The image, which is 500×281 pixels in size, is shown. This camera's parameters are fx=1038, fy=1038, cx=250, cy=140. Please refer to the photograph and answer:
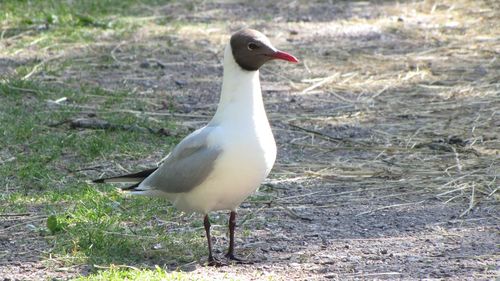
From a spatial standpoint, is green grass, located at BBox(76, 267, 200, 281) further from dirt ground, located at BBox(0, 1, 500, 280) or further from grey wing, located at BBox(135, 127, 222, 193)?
grey wing, located at BBox(135, 127, 222, 193)

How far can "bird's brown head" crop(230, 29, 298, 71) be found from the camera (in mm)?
4914

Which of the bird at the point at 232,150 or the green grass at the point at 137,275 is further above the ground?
the bird at the point at 232,150

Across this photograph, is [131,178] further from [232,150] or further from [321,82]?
[321,82]

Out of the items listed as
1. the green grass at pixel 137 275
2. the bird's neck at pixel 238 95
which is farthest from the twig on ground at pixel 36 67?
the green grass at pixel 137 275

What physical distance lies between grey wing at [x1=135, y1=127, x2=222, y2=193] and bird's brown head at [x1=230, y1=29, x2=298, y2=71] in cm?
36

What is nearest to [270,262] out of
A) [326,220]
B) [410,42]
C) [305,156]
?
[326,220]

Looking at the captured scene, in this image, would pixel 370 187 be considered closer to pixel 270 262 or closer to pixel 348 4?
pixel 270 262

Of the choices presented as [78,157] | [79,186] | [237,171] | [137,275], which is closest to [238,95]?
[237,171]

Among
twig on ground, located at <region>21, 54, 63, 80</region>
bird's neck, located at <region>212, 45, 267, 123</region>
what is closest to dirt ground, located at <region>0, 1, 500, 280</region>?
twig on ground, located at <region>21, 54, 63, 80</region>

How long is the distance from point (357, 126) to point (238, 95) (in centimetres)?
273

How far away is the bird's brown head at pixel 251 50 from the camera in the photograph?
4.91 metres

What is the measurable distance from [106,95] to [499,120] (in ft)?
9.86

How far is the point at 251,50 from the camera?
4918 millimetres

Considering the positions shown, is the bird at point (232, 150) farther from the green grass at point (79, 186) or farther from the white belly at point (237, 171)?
the green grass at point (79, 186)
